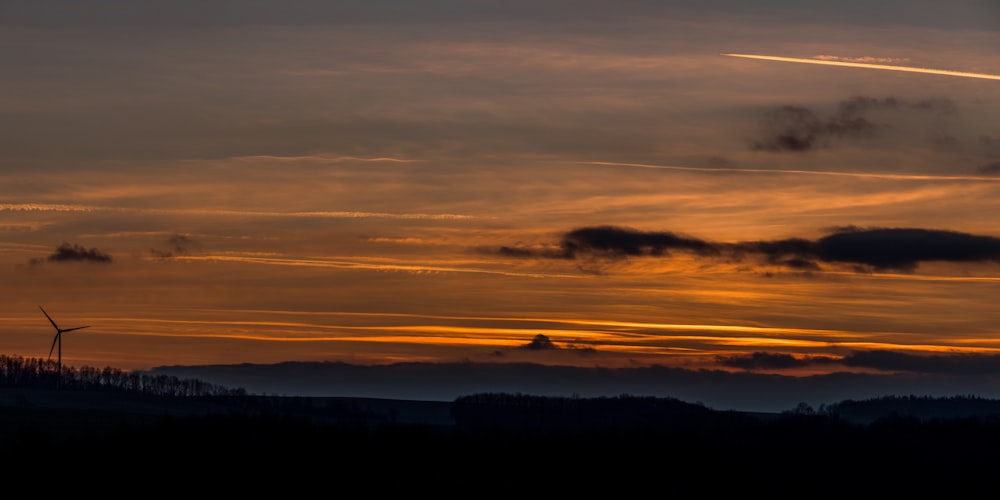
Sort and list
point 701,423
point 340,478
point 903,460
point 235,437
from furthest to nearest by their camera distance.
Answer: point 701,423 → point 903,460 → point 235,437 → point 340,478

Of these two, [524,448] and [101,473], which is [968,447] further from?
[101,473]

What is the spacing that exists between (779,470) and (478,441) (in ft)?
107

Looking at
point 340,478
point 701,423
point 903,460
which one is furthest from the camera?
point 701,423

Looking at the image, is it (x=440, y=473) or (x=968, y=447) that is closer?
(x=440, y=473)

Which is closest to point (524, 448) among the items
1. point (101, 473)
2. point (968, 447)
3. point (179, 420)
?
point (179, 420)

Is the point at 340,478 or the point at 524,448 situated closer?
the point at 340,478

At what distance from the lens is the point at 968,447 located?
16725cm

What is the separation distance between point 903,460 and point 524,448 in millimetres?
49368

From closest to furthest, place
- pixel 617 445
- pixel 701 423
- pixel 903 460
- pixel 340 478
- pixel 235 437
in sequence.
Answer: pixel 340 478
pixel 235 437
pixel 617 445
pixel 903 460
pixel 701 423

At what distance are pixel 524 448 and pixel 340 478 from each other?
75.4 ft

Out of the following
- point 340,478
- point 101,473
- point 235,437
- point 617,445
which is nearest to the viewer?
point 101,473

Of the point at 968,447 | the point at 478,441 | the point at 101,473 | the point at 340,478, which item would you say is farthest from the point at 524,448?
the point at 968,447

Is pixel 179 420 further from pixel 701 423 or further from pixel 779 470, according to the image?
pixel 701 423

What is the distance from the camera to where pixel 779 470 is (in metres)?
150
